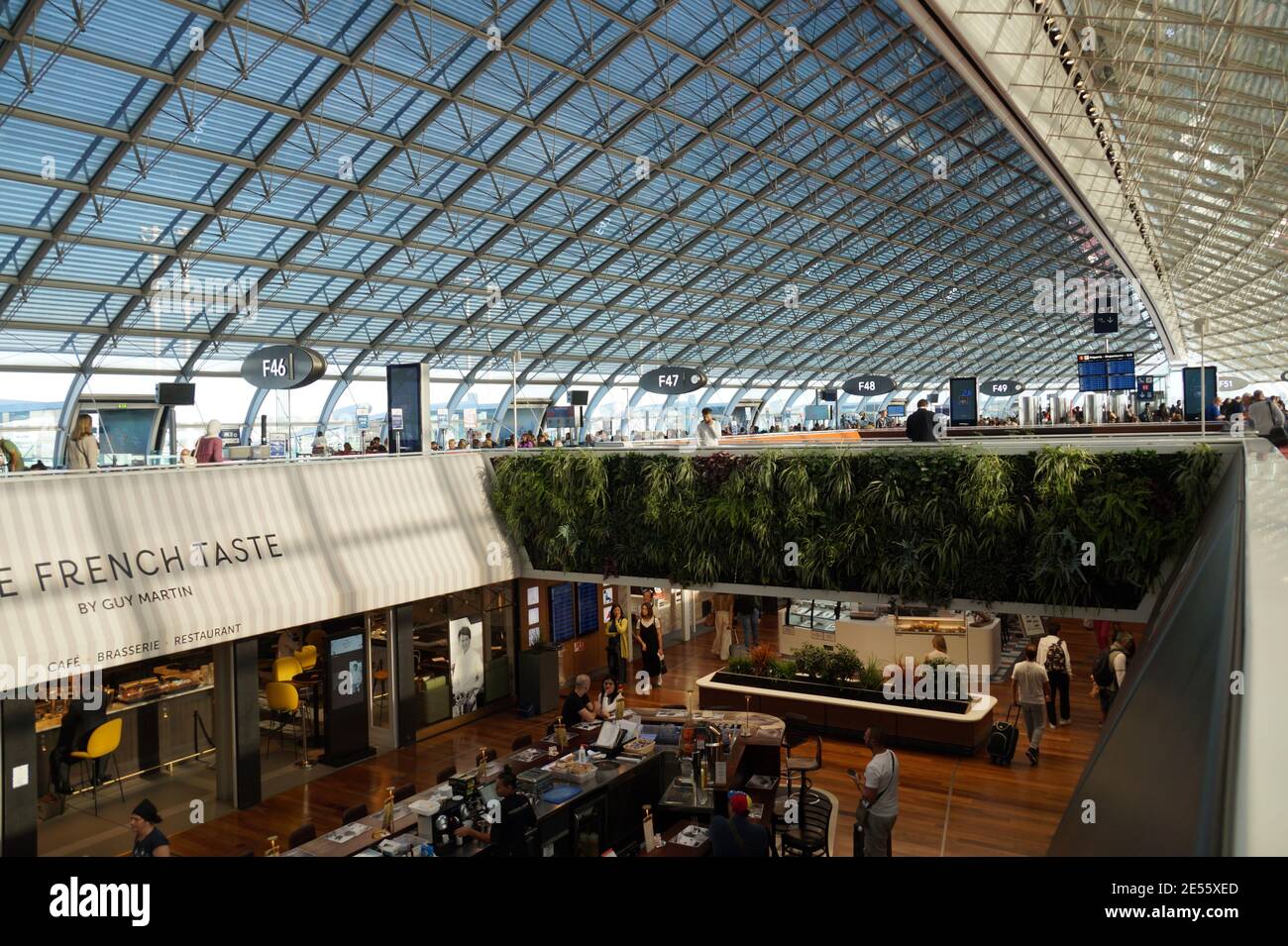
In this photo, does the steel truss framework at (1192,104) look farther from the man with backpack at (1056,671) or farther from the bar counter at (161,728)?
the bar counter at (161,728)

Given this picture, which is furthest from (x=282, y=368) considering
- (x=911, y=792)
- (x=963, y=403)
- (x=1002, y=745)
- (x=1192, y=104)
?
(x=1192, y=104)

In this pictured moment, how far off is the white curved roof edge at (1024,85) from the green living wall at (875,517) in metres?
6.21

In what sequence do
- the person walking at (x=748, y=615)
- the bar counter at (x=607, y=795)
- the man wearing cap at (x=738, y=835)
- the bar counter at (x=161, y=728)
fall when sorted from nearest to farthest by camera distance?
the man wearing cap at (x=738, y=835) < the bar counter at (x=607, y=795) < the bar counter at (x=161, y=728) < the person walking at (x=748, y=615)

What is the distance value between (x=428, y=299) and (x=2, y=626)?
24.2 meters

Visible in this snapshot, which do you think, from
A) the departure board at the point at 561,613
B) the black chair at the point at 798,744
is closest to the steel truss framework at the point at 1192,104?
the black chair at the point at 798,744

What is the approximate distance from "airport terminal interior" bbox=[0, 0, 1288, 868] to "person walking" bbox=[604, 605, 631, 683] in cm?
17

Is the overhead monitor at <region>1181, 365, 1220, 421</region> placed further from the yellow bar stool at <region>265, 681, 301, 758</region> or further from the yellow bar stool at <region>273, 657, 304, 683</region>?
the yellow bar stool at <region>265, 681, 301, 758</region>

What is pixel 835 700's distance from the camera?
14141 mm

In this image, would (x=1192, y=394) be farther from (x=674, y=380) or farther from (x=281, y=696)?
(x=281, y=696)

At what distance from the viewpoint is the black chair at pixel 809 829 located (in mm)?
8969

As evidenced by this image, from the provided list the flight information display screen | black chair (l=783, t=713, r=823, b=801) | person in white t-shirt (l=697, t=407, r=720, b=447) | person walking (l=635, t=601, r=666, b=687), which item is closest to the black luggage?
A: black chair (l=783, t=713, r=823, b=801)

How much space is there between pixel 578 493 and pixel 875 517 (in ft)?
16.0

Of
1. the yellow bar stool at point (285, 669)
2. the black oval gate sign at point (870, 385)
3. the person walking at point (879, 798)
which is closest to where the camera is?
the person walking at point (879, 798)
